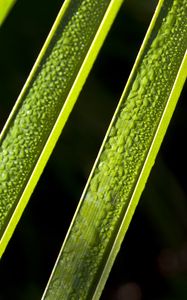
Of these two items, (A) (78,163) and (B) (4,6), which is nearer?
(B) (4,6)

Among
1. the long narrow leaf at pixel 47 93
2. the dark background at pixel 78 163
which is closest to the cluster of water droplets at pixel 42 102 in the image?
the long narrow leaf at pixel 47 93

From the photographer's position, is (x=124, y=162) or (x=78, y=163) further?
(x=78, y=163)

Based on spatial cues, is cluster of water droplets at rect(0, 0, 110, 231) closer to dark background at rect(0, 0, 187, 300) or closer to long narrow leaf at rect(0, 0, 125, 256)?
long narrow leaf at rect(0, 0, 125, 256)

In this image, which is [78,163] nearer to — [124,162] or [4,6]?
[124,162]

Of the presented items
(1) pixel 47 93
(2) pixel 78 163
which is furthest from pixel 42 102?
(2) pixel 78 163

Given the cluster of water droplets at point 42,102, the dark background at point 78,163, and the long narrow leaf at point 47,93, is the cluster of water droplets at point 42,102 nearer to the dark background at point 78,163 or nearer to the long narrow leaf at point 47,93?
the long narrow leaf at point 47,93

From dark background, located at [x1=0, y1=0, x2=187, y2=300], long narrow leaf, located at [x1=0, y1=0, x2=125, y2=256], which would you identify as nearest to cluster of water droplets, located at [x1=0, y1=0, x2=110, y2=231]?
long narrow leaf, located at [x1=0, y1=0, x2=125, y2=256]
